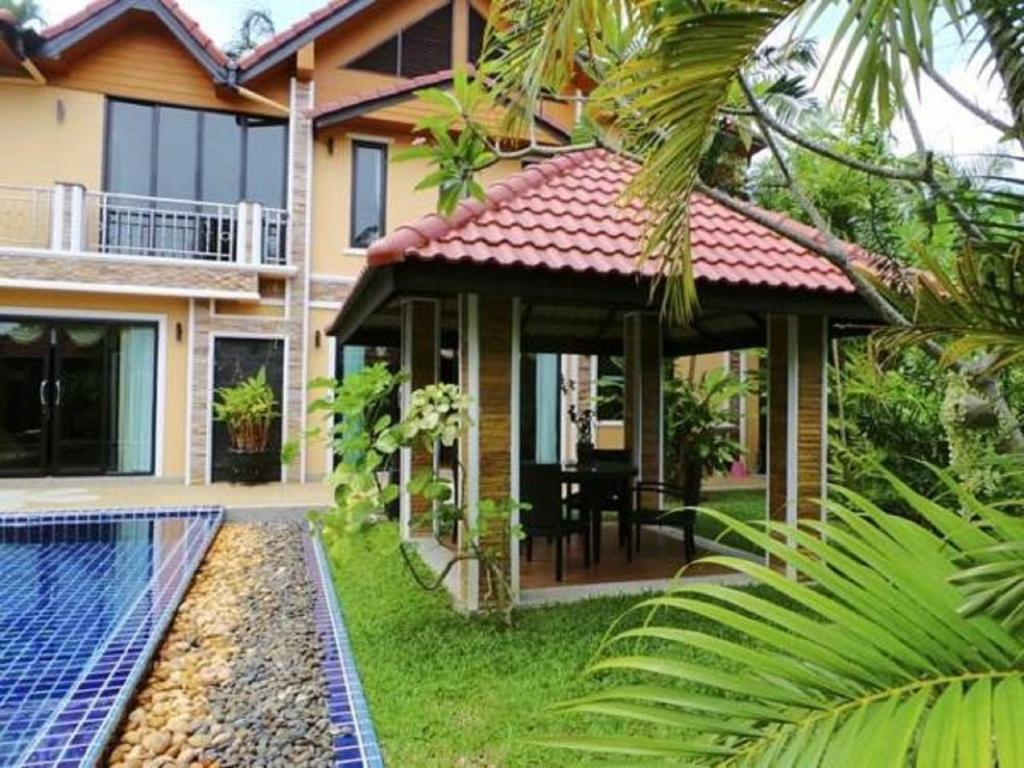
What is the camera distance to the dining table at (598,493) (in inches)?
316

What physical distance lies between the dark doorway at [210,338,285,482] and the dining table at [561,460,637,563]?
28.4 feet

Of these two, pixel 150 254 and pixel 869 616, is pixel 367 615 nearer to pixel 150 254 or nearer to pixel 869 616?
pixel 869 616

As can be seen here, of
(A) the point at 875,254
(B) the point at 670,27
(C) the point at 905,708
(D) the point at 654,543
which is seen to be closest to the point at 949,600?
(C) the point at 905,708

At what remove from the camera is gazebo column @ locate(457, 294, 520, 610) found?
6.45 metres

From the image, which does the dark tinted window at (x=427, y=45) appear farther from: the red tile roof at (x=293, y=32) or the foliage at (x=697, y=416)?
the foliage at (x=697, y=416)

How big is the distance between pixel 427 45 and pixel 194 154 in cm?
597

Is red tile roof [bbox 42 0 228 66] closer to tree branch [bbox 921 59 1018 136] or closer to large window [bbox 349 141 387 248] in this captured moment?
large window [bbox 349 141 387 248]

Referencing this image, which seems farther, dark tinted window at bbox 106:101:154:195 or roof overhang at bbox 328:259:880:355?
dark tinted window at bbox 106:101:154:195

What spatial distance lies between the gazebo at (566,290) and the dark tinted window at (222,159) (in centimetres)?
842

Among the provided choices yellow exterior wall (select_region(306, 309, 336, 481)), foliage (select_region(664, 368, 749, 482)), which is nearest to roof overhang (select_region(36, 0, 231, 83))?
yellow exterior wall (select_region(306, 309, 336, 481))

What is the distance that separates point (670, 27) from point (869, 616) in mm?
1715

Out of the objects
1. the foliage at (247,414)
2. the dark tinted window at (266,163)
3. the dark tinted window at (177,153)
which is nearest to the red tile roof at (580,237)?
the foliage at (247,414)

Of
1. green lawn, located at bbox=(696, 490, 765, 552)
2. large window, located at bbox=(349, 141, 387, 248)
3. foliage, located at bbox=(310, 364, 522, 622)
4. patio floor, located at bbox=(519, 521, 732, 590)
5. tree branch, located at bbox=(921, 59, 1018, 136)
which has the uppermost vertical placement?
large window, located at bbox=(349, 141, 387, 248)

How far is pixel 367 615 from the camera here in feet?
21.1
